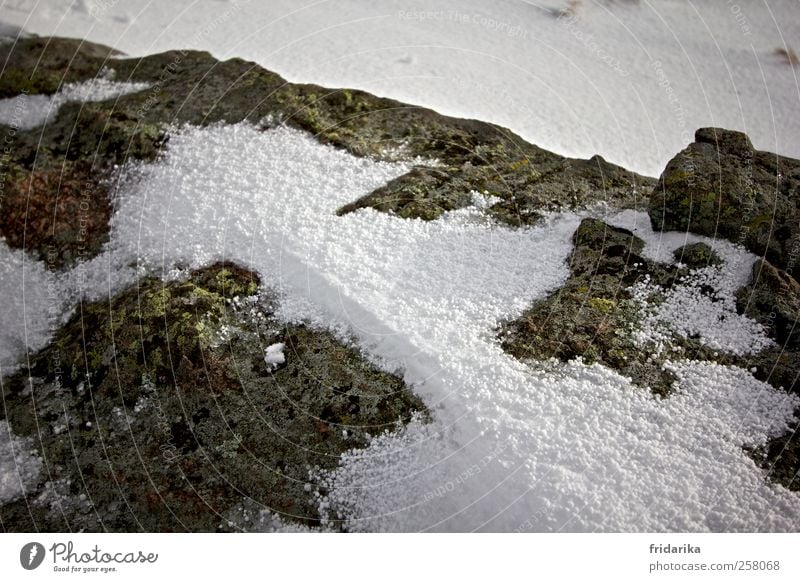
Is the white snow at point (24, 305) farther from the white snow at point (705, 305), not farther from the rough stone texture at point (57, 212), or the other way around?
the white snow at point (705, 305)

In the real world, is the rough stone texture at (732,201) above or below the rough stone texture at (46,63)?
above

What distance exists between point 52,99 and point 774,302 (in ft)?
33.2

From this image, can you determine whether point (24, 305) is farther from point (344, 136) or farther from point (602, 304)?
point (602, 304)

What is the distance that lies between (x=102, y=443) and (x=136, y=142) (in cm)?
450

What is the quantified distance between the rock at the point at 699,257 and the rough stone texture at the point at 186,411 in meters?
3.53

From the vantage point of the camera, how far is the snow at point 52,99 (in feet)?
32.4

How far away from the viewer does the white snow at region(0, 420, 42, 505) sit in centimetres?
620

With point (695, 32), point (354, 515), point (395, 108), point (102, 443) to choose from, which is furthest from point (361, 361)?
point (695, 32)

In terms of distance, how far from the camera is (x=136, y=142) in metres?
9.13

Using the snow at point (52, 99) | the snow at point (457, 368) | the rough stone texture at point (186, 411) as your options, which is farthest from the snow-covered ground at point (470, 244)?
the snow at point (52, 99)

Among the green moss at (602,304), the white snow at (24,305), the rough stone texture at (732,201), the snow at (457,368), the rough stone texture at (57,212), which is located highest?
the rough stone texture at (732,201)

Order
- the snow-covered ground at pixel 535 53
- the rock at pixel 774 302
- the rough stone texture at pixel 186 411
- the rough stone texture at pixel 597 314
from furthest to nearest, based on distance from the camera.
→ the snow-covered ground at pixel 535 53
the rock at pixel 774 302
the rough stone texture at pixel 597 314
the rough stone texture at pixel 186 411

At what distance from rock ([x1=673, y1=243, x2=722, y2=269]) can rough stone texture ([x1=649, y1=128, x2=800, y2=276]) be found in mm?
272

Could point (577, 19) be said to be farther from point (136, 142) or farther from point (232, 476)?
point (232, 476)
